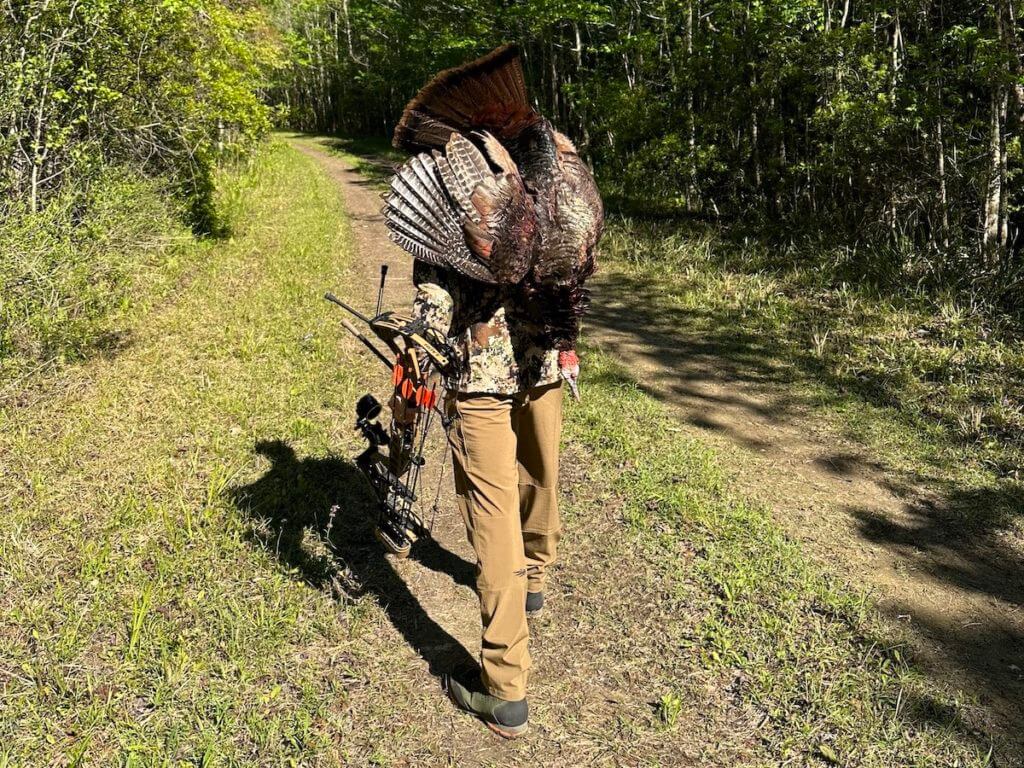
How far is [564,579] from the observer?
3.89 metres

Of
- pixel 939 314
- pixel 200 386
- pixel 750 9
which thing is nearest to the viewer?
pixel 200 386

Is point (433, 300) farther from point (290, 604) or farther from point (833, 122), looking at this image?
point (833, 122)

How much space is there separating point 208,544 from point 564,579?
71.0 inches

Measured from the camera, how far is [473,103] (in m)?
2.68

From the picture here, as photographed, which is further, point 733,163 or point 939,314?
point 733,163

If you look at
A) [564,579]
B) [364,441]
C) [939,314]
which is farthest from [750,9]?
[564,579]

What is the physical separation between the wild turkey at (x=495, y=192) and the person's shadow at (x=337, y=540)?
1619mm

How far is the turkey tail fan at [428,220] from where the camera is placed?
2566mm

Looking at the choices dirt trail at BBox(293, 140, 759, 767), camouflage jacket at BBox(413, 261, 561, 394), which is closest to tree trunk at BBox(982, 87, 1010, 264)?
dirt trail at BBox(293, 140, 759, 767)

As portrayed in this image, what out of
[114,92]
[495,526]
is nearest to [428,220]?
Answer: [495,526]

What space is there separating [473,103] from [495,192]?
378mm

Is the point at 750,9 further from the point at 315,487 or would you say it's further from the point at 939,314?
the point at 315,487

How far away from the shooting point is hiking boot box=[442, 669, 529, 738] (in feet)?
9.43

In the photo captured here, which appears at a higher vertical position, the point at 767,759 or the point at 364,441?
the point at 364,441
